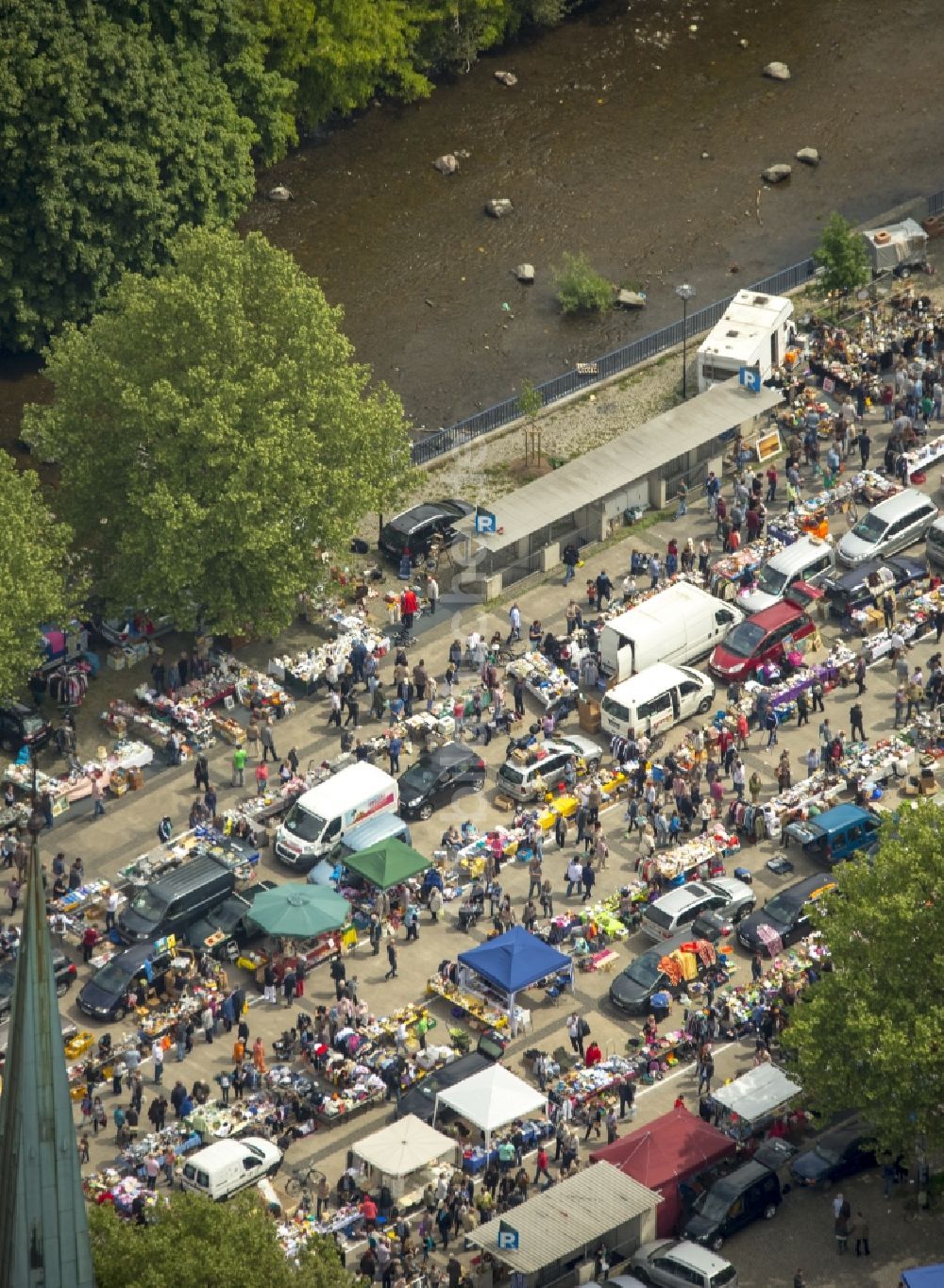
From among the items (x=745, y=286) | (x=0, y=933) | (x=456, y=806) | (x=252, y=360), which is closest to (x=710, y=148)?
(x=745, y=286)

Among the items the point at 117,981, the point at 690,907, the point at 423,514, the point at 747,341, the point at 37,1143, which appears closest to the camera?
the point at 37,1143

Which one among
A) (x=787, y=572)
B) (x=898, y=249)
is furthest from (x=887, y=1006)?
(x=898, y=249)

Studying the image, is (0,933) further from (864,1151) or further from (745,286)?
(745,286)

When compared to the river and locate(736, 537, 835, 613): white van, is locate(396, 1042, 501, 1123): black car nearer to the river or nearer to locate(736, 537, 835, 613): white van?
locate(736, 537, 835, 613): white van

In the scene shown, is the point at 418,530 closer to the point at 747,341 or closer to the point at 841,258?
the point at 747,341

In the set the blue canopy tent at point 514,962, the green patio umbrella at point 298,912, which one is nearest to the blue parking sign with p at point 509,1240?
the blue canopy tent at point 514,962

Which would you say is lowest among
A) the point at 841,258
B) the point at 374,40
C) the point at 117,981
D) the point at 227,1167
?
the point at 227,1167

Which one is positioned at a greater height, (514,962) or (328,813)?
(328,813)

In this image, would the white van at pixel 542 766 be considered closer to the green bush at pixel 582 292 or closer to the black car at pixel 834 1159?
the black car at pixel 834 1159
